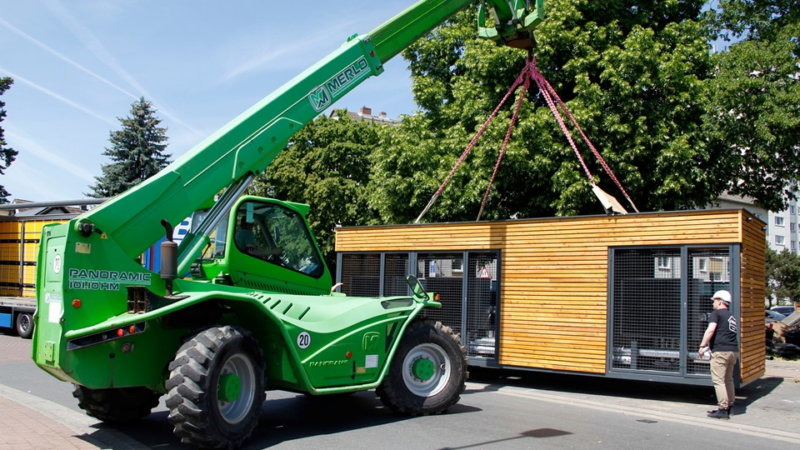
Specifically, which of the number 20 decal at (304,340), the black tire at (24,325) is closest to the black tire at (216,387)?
the number 20 decal at (304,340)

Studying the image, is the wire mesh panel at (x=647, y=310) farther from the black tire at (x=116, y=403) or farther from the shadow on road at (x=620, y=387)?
the black tire at (x=116, y=403)

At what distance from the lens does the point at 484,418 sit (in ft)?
28.3

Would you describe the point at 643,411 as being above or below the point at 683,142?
below

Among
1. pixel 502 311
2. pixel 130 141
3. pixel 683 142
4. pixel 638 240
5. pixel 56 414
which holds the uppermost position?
pixel 130 141

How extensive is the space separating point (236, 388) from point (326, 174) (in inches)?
1281

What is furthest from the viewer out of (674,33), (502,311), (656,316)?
(674,33)

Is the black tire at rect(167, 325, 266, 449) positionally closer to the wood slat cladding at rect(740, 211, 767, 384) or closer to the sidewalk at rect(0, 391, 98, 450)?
the sidewalk at rect(0, 391, 98, 450)

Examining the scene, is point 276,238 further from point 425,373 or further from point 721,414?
point 721,414

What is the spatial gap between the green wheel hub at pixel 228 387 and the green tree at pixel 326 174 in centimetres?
2929

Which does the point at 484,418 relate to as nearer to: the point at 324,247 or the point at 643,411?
the point at 643,411

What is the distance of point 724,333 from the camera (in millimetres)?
9219

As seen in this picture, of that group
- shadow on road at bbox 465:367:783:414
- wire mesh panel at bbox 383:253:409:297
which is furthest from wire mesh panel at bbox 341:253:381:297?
shadow on road at bbox 465:367:783:414

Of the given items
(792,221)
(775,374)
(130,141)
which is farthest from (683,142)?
(792,221)

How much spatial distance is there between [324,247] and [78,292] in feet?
102
